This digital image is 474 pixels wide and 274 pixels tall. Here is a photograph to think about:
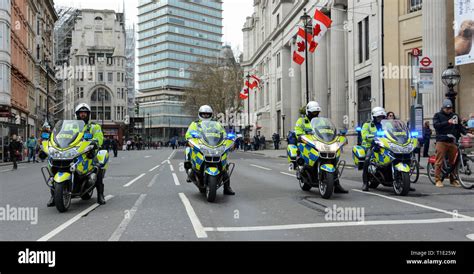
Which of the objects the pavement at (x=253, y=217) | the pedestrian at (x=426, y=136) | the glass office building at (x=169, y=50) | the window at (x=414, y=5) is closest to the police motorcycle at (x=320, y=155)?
the pavement at (x=253, y=217)

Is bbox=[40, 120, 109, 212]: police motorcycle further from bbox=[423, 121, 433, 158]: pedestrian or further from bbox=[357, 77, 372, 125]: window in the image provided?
bbox=[357, 77, 372, 125]: window

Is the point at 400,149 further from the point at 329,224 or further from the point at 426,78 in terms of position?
the point at 426,78

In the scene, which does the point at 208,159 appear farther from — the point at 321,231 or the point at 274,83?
the point at 274,83

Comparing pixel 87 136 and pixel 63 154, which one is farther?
pixel 87 136

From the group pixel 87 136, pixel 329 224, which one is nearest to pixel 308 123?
pixel 329 224

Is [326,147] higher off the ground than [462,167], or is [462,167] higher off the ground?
[326,147]

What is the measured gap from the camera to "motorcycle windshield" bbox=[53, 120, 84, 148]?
7.73m

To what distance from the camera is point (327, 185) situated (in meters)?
8.64

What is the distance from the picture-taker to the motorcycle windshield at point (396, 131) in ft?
30.5

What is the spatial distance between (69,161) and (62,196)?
58cm

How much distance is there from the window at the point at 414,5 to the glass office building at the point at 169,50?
10772 centimetres

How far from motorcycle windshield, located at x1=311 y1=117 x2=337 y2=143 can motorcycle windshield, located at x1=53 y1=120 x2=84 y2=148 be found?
4406 millimetres

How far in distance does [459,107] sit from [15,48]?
3957cm
